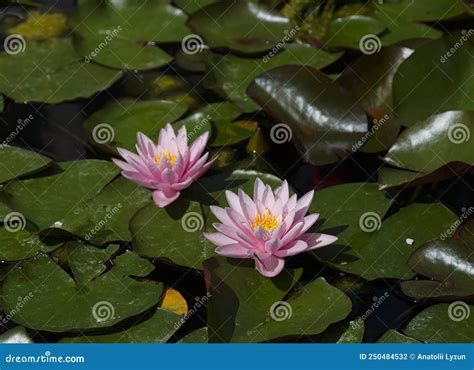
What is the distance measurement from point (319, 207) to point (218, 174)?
49 centimetres

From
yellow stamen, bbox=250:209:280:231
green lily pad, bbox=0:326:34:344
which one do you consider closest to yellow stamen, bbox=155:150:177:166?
yellow stamen, bbox=250:209:280:231

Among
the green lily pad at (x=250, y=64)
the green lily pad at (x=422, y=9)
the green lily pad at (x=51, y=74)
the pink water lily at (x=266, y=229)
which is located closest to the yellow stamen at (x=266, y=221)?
the pink water lily at (x=266, y=229)

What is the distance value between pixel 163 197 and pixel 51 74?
1.29 meters

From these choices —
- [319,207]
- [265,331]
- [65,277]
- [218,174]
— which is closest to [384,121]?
[319,207]

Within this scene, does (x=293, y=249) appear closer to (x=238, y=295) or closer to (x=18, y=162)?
(x=238, y=295)

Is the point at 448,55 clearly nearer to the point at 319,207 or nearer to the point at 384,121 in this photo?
the point at 384,121

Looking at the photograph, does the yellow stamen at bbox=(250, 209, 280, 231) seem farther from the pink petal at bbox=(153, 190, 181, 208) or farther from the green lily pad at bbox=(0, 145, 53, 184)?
the green lily pad at bbox=(0, 145, 53, 184)

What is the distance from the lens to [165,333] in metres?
2.68

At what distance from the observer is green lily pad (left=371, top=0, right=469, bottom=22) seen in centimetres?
398

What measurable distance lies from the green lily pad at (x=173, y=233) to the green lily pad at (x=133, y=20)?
1.39 meters

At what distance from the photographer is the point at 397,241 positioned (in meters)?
2.92

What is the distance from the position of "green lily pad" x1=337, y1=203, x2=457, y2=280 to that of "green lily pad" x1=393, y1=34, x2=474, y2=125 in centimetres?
53

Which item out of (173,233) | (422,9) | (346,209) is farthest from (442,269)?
(422,9)

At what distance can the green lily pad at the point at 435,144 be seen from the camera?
3.12 m
